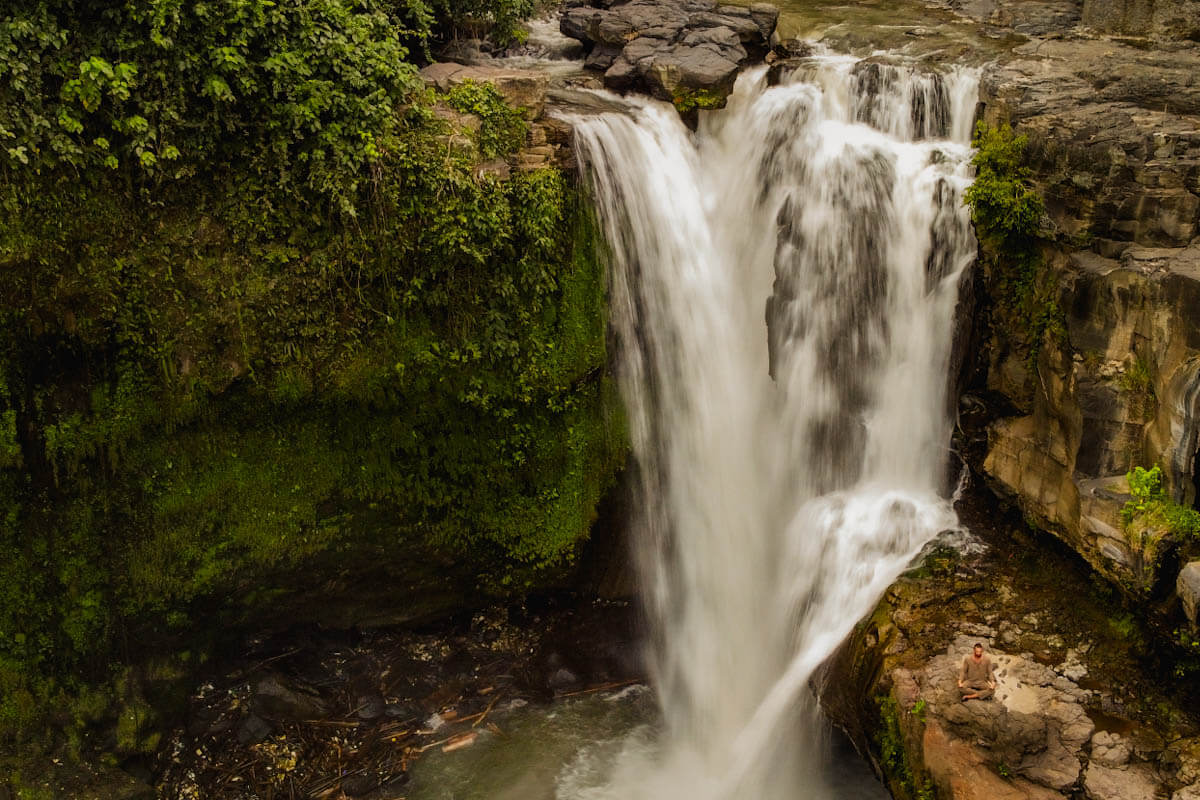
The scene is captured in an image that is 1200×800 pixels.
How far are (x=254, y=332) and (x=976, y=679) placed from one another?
292 inches

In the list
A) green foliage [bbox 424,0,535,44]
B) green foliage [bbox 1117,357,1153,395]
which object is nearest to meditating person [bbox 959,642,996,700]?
green foliage [bbox 1117,357,1153,395]

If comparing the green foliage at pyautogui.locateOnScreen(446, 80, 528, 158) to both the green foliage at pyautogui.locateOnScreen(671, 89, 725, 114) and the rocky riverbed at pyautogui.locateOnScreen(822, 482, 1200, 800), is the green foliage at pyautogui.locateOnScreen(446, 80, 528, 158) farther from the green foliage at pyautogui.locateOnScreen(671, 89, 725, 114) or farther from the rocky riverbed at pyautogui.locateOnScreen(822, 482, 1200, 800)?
the rocky riverbed at pyautogui.locateOnScreen(822, 482, 1200, 800)

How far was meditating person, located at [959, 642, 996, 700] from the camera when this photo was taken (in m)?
7.22

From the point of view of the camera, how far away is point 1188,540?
7.20 meters

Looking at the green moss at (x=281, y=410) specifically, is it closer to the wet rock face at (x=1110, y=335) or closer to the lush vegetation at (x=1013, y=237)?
the lush vegetation at (x=1013, y=237)

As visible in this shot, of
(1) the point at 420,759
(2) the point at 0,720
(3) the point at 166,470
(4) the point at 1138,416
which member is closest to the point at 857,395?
(4) the point at 1138,416

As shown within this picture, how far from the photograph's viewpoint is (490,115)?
31.9 feet

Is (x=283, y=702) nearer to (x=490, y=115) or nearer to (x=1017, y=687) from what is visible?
(x=490, y=115)

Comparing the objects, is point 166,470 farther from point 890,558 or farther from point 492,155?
point 890,558

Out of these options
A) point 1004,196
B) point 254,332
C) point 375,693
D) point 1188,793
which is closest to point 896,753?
point 1188,793

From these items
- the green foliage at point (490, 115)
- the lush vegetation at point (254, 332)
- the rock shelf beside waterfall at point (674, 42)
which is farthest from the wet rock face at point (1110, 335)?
the green foliage at point (490, 115)

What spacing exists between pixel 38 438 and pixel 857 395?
861 cm

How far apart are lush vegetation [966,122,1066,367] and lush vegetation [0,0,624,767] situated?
4.26 meters

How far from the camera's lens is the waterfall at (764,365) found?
9.92 metres
